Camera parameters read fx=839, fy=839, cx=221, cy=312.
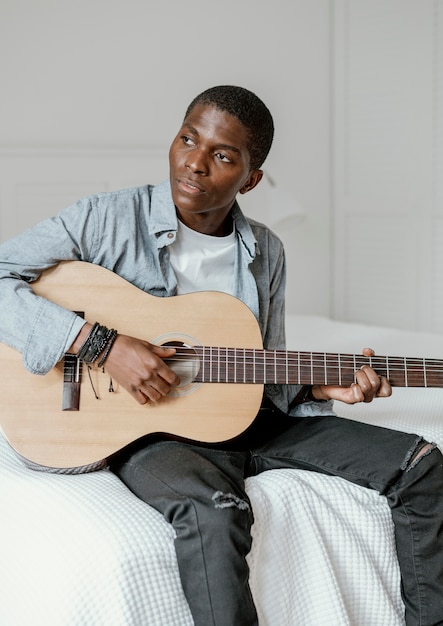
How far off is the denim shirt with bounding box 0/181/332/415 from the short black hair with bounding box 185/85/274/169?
0.16 metres

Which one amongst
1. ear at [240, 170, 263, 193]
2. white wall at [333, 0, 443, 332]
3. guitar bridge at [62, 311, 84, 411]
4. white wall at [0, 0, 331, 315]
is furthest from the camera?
white wall at [333, 0, 443, 332]

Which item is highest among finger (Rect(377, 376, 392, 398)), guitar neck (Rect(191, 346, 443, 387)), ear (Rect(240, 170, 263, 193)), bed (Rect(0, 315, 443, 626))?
ear (Rect(240, 170, 263, 193))

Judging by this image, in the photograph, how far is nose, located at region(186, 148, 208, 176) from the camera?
1.58 meters

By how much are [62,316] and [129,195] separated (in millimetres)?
317

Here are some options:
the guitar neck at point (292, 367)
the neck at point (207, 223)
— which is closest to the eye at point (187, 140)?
the neck at point (207, 223)

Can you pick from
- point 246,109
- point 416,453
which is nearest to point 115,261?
point 246,109

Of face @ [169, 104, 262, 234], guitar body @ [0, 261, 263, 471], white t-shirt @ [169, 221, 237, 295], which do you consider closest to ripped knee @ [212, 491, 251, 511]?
guitar body @ [0, 261, 263, 471]

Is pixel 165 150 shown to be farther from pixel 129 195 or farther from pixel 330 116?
pixel 129 195

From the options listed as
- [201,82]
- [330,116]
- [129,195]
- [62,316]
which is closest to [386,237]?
[330,116]

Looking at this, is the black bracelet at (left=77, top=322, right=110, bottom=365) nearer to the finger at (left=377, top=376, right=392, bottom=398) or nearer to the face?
the face

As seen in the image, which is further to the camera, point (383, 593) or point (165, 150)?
point (165, 150)

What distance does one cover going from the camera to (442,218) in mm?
3494

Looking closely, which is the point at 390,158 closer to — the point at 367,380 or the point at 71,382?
the point at 367,380

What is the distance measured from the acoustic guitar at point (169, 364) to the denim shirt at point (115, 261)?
0.14 ft
